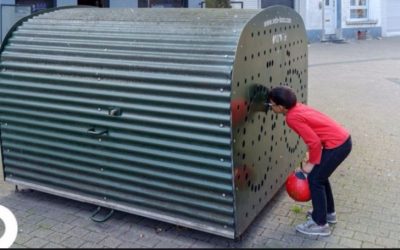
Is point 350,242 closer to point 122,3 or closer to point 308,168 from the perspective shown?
point 308,168

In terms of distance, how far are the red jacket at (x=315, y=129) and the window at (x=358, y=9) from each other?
1912 centimetres

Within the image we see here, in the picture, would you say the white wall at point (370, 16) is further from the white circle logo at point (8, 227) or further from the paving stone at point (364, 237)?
the white circle logo at point (8, 227)

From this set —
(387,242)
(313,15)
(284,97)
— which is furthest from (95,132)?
(313,15)

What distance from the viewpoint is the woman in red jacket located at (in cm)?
367

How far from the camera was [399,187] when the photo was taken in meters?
4.95

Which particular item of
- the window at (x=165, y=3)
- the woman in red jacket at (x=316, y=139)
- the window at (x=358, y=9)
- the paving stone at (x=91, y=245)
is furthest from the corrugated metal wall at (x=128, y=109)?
the window at (x=358, y=9)

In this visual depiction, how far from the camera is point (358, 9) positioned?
71.1 feet

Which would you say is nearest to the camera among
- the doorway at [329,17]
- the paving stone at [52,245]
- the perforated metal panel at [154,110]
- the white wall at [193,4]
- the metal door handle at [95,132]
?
the perforated metal panel at [154,110]

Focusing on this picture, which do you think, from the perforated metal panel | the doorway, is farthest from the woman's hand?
the doorway

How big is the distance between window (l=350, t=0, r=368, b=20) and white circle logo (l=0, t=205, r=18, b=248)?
19697 millimetres

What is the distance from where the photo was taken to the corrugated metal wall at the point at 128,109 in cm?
355

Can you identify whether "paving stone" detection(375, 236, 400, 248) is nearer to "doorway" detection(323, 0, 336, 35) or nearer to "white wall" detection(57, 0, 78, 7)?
"white wall" detection(57, 0, 78, 7)

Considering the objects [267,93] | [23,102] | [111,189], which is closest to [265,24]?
[267,93]

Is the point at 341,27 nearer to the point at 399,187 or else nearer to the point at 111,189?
the point at 399,187
